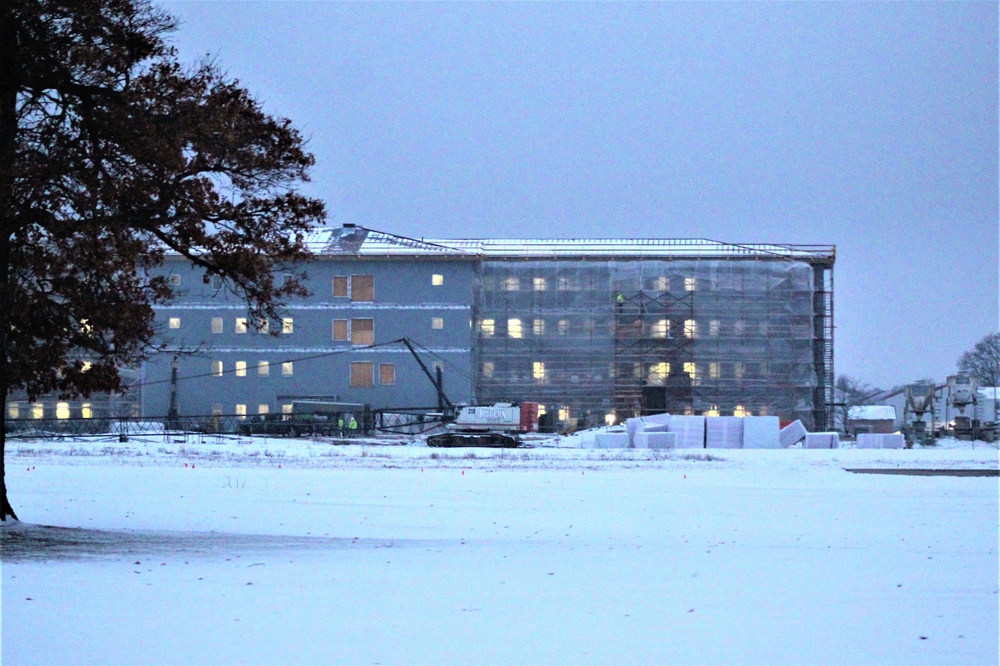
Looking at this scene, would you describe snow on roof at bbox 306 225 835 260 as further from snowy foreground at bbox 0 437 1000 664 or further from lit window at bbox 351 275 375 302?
snowy foreground at bbox 0 437 1000 664

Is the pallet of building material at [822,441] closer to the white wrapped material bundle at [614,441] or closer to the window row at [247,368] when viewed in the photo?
the white wrapped material bundle at [614,441]

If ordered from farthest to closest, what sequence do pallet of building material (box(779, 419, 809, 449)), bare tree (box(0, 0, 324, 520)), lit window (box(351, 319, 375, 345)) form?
1. lit window (box(351, 319, 375, 345))
2. pallet of building material (box(779, 419, 809, 449))
3. bare tree (box(0, 0, 324, 520))

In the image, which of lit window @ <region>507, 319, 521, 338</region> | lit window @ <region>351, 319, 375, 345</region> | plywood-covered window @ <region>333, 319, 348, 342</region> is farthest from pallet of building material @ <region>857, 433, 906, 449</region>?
plywood-covered window @ <region>333, 319, 348, 342</region>

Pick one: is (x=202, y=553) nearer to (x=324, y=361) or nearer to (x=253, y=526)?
(x=253, y=526)

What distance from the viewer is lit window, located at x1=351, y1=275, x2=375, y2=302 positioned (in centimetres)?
6850

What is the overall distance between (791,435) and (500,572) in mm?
40646

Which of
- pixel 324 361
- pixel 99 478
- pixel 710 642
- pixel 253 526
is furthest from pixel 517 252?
pixel 710 642

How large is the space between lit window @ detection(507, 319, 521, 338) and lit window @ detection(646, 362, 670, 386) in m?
8.75

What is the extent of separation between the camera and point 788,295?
220ft

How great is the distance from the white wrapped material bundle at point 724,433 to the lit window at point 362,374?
25594 millimetres

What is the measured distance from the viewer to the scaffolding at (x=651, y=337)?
2616 inches

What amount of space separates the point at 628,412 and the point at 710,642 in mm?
58686

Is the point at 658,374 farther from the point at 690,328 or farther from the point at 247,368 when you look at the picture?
the point at 247,368

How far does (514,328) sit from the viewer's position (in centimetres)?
6875
